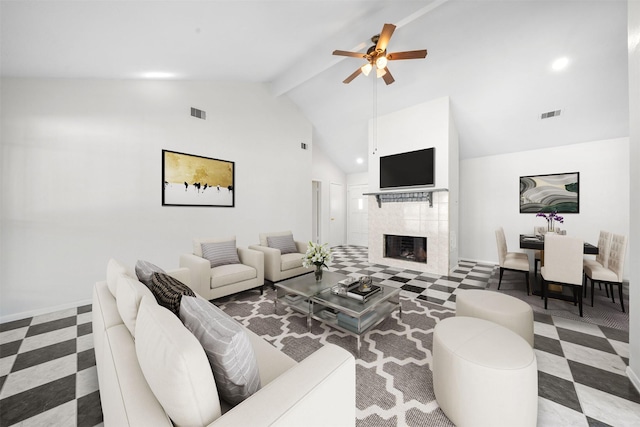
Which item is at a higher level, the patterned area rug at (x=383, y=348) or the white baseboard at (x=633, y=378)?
the white baseboard at (x=633, y=378)

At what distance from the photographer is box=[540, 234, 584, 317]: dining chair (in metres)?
2.49

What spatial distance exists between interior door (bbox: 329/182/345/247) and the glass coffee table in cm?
437

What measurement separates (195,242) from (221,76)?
273 cm

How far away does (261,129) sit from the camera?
4.69 m

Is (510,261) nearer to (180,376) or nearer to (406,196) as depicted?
(406,196)

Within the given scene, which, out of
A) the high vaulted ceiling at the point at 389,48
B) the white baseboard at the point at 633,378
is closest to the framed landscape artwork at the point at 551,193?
the high vaulted ceiling at the point at 389,48

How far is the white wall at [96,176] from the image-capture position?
8.29 ft

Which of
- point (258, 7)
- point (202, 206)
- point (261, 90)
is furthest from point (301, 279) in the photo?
point (261, 90)

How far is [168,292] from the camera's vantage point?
1260mm

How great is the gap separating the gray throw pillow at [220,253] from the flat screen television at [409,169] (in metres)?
3.21

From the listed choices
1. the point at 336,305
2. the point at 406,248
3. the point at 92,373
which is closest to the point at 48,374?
the point at 92,373

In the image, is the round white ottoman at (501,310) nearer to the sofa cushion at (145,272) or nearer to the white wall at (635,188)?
the white wall at (635,188)

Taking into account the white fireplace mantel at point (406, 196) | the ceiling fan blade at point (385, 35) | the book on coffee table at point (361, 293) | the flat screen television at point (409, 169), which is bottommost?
the book on coffee table at point (361, 293)

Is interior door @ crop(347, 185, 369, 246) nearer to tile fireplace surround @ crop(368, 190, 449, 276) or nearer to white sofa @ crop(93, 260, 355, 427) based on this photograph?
tile fireplace surround @ crop(368, 190, 449, 276)
